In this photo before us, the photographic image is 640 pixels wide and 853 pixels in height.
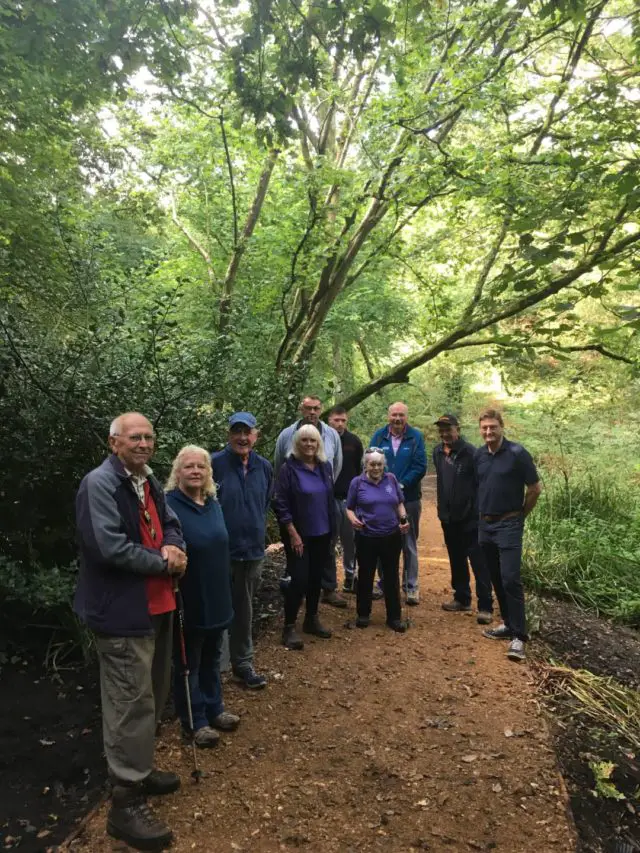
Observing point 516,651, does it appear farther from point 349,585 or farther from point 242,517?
point 242,517

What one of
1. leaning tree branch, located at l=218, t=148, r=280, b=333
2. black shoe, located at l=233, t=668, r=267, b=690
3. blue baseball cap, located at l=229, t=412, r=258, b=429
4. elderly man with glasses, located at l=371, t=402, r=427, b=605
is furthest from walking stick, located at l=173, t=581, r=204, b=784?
leaning tree branch, located at l=218, t=148, r=280, b=333

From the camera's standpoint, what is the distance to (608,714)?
3.90m

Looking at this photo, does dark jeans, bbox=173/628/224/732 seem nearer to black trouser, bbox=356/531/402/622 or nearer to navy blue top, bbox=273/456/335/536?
navy blue top, bbox=273/456/335/536

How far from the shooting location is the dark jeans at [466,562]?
5.27 metres

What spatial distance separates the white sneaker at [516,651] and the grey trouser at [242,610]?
2.20m

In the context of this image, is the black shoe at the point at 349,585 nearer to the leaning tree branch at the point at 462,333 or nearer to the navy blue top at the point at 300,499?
the navy blue top at the point at 300,499

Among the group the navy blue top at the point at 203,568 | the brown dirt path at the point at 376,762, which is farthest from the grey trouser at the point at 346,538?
the navy blue top at the point at 203,568

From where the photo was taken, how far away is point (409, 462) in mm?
5613

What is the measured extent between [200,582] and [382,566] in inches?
92.6

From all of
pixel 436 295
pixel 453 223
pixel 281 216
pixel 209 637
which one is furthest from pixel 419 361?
pixel 209 637

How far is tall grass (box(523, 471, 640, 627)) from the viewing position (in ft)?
20.2

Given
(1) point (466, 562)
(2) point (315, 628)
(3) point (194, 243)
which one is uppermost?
(3) point (194, 243)

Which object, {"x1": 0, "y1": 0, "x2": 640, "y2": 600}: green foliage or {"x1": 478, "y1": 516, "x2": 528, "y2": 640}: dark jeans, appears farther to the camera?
{"x1": 478, "y1": 516, "x2": 528, "y2": 640}: dark jeans

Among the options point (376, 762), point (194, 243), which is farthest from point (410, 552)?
point (194, 243)
